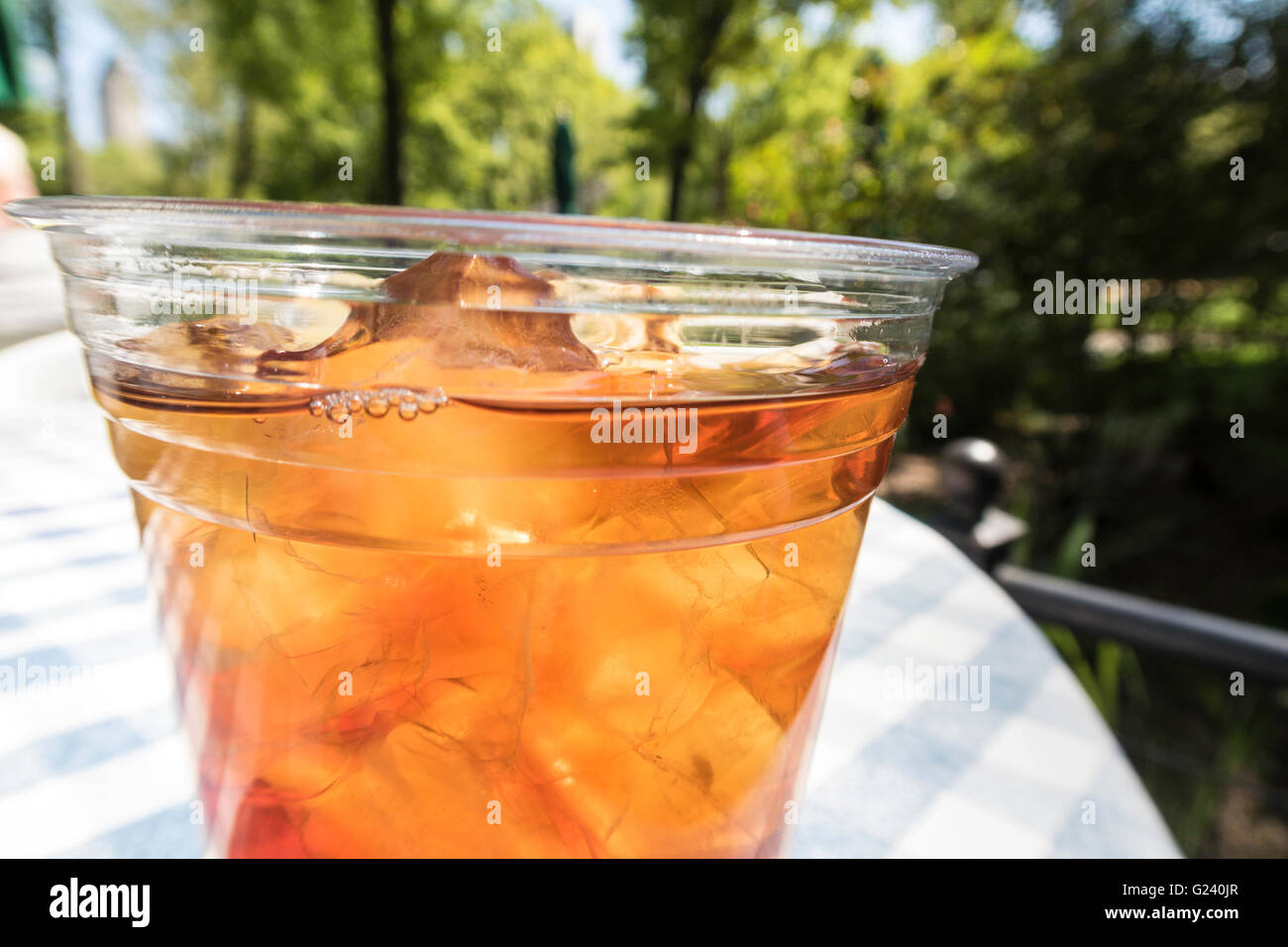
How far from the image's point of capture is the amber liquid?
290mm

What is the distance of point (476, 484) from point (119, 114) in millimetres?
19847

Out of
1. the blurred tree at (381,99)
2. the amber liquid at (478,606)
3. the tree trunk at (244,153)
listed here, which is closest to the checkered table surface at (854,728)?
the amber liquid at (478,606)

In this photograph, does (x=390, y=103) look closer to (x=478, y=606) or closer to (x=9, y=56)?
(x=9, y=56)

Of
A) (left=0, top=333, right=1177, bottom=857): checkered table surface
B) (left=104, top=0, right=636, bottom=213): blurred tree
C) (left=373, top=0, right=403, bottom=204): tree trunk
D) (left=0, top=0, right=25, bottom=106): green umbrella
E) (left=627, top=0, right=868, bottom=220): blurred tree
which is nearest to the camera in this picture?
(left=0, top=333, right=1177, bottom=857): checkered table surface

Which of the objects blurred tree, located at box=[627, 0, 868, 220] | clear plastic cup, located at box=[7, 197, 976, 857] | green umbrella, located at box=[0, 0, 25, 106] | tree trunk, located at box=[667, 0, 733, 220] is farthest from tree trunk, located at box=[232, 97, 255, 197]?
clear plastic cup, located at box=[7, 197, 976, 857]

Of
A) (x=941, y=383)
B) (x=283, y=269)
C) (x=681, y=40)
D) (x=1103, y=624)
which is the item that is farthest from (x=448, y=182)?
(x=283, y=269)

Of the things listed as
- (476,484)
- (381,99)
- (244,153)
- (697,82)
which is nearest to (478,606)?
(476,484)

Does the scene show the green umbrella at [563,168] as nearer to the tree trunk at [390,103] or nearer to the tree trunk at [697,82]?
the tree trunk at [390,103]

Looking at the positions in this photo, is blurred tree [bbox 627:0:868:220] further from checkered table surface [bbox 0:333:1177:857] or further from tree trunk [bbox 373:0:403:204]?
checkered table surface [bbox 0:333:1177:857]

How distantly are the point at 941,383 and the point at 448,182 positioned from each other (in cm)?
636

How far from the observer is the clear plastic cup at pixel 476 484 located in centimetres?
28

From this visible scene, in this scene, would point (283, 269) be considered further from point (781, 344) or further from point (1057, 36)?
point (1057, 36)

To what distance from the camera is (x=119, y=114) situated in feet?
52.0

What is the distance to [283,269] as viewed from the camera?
0.30 m
